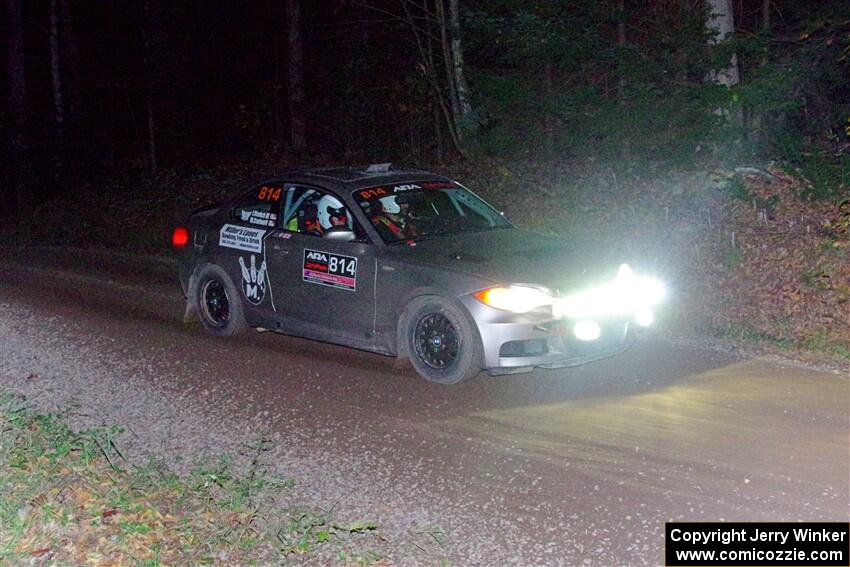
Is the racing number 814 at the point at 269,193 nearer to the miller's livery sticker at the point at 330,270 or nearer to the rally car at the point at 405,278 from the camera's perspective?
the rally car at the point at 405,278

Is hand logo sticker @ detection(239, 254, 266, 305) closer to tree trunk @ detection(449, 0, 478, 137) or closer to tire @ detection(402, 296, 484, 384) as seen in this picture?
tire @ detection(402, 296, 484, 384)

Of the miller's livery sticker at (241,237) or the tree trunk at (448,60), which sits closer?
the miller's livery sticker at (241,237)

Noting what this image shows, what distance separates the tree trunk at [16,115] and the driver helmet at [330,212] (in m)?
21.8

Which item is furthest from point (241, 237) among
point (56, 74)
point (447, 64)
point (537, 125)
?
point (56, 74)

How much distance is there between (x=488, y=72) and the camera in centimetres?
1822

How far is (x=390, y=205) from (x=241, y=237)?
5.21 feet

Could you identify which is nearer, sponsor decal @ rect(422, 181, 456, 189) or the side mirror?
the side mirror

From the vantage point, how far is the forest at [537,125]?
1247cm

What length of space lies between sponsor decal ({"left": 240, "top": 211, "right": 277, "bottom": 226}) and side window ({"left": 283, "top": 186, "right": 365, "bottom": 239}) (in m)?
0.17

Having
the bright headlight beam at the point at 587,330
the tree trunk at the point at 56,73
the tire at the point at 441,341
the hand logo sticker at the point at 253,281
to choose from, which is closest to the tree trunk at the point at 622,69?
the hand logo sticker at the point at 253,281

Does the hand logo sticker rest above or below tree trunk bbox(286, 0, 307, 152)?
below

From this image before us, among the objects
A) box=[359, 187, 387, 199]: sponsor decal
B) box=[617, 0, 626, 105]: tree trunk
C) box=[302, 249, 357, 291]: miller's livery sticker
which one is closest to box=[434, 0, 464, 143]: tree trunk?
box=[617, 0, 626, 105]: tree trunk

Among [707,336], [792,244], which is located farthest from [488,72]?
[707,336]

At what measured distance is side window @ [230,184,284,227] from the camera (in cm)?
980
